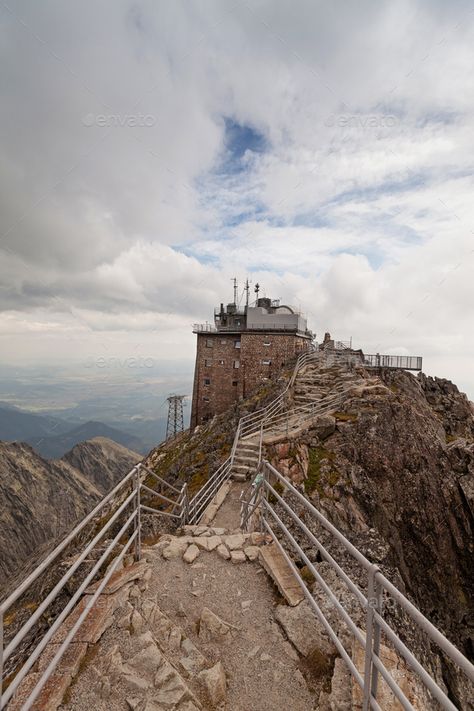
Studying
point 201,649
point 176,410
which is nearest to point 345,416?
point 201,649

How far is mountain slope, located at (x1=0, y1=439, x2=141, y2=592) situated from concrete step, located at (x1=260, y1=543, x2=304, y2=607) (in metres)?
40.7

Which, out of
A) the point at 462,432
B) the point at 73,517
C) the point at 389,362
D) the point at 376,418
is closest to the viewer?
the point at 376,418

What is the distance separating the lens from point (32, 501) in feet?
193

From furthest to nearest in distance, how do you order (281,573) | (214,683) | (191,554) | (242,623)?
(191,554)
(281,573)
(242,623)
(214,683)

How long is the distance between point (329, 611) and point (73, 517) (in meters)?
72.7

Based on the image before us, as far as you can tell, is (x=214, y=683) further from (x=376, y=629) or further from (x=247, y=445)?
(x=247, y=445)

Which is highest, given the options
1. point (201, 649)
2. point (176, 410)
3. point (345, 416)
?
point (345, 416)

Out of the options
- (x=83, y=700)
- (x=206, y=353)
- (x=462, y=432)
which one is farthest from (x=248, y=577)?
(x=206, y=353)

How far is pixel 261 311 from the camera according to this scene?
43250 mm

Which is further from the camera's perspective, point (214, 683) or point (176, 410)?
point (176, 410)

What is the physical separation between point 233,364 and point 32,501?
143ft

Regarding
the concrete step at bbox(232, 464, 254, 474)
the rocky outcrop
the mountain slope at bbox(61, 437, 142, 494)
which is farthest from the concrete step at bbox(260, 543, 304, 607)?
the mountain slope at bbox(61, 437, 142, 494)

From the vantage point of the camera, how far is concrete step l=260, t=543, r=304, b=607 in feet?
18.4

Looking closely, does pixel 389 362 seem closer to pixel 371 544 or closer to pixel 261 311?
pixel 261 311
